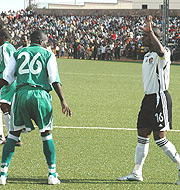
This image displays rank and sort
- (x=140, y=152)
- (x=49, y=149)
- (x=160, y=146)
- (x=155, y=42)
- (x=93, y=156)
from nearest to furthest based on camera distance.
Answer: (x=155, y=42) < (x=49, y=149) < (x=160, y=146) < (x=140, y=152) < (x=93, y=156)

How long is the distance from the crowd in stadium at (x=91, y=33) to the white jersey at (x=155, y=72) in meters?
32.1

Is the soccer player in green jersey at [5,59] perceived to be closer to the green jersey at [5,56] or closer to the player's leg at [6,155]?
the green jersey at [5,56]

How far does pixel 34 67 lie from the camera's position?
194 inches

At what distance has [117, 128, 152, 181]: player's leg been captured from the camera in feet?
17.1

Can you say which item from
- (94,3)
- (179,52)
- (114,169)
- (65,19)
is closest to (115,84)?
(114,169)

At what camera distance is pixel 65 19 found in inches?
2292

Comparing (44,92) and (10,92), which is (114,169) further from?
(10,92)

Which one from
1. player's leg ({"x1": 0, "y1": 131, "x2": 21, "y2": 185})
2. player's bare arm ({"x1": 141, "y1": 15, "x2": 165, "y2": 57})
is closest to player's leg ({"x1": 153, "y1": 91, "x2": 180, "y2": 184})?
player's bare arm ({"x1": 141, "y1": 15, "x2": 165, "y2": 57})

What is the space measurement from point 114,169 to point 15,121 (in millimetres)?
1641

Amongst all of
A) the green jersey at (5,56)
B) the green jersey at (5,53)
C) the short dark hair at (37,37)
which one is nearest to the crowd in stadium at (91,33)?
the green jersey at (5,56)

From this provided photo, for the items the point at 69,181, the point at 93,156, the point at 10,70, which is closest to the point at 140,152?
the point at 69,181

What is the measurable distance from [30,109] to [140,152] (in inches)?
57.5

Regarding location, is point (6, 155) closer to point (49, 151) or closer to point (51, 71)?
point (49, 151)

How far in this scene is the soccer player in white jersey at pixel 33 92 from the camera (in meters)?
4.95
